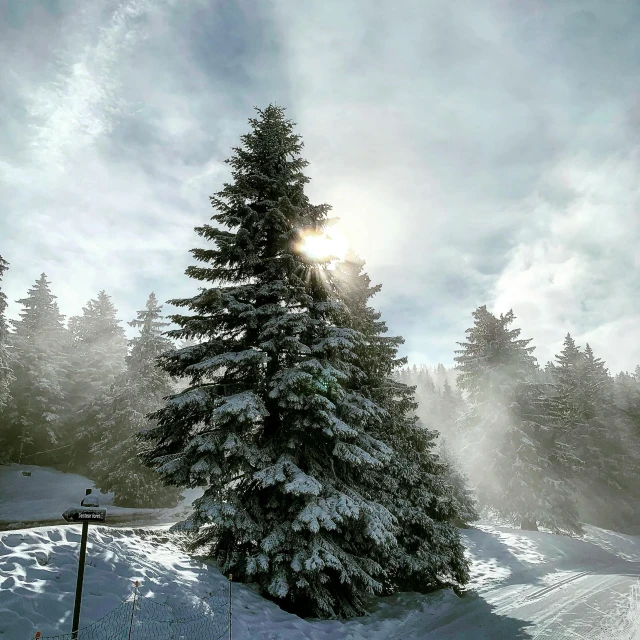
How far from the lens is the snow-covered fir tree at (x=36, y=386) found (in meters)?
32.2

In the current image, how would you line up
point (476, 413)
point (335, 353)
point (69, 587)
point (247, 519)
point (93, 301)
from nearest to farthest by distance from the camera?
point (69, 587), point (247, 519), point (335, 353), point (476, 413), point (93, 301)

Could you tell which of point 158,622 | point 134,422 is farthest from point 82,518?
point 134,422

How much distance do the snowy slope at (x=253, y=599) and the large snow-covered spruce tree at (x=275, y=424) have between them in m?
0.74

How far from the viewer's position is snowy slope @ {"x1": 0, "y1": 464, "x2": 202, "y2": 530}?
71.1ft

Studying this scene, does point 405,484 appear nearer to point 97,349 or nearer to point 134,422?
point 134,422

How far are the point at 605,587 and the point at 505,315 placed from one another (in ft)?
59.1

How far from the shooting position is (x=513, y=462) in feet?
82.2

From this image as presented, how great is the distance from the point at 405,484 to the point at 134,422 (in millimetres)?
19853

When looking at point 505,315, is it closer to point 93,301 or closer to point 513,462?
point 513,462

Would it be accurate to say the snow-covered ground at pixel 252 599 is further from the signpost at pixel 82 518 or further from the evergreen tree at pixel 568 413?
the evergreen tree at pixel 568 413

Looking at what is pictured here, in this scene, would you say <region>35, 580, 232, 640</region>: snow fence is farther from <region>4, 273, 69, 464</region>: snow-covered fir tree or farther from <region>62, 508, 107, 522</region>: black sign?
<region>4, 273, 69, 464</region>: snow-covered fir tree

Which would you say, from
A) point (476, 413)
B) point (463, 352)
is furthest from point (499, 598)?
point (463, 352)

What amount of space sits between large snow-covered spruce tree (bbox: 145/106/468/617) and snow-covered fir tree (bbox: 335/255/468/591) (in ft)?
3.36

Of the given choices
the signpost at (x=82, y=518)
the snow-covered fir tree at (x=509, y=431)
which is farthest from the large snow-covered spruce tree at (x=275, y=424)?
the snow-covered fir tree at (x=509, y=431)
